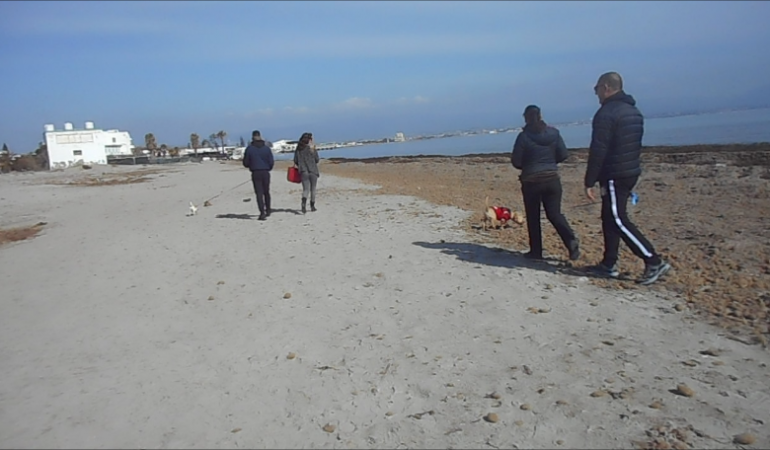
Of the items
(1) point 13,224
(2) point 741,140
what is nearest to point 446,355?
(1) point 13,224

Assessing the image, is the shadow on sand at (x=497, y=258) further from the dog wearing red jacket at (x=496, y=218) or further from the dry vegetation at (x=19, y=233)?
the dry vegetation at (x=19, y=233)

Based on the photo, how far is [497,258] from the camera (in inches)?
304

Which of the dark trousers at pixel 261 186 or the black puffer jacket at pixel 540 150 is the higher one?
the black puffer jacket at pixel 540 150

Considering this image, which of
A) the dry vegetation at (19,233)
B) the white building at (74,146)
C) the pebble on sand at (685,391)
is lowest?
the pebble on sand at (685,391)

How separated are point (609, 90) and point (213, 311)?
4.65 m

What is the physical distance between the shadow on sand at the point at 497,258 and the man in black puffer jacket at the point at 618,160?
713 millimetres

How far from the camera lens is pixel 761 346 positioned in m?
4.45

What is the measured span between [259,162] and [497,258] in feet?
21.7

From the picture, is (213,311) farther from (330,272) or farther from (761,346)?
(761,346)

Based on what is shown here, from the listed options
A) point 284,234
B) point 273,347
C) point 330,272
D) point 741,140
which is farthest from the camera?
point 741,140

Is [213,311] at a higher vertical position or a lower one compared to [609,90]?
lower

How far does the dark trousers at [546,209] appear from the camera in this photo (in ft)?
23.3

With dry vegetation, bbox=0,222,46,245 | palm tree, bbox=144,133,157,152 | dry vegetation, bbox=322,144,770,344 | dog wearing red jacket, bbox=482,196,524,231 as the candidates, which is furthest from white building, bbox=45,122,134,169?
dog wearing red jacket, bbox=482,196,524,231

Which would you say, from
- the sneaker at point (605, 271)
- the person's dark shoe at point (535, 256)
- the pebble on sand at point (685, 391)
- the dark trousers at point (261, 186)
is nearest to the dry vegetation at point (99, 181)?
the dark trousers at point (261, 186)
